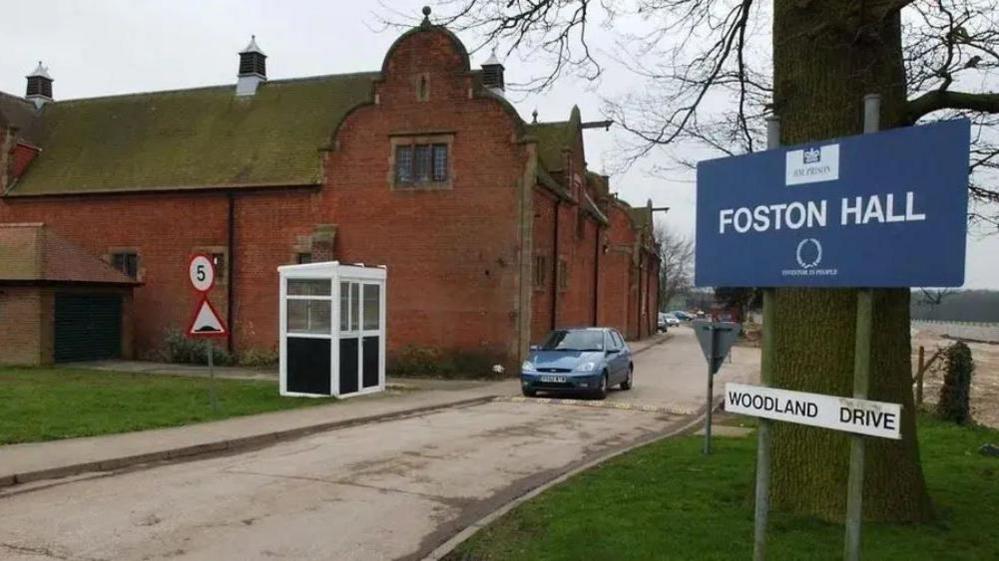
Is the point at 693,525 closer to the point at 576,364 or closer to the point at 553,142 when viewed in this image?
the point at 576,364

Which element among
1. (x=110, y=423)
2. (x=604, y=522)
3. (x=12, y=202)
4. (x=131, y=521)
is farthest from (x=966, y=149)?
(x=12, y=202)

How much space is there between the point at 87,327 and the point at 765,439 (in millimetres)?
25809

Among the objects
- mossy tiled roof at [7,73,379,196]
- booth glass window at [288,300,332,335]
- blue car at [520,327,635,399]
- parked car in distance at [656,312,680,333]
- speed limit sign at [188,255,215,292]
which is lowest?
parked car in distance at [656,312,680,333]

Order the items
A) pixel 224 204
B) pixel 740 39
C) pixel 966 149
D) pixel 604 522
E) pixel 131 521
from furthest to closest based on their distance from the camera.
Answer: pixel 224 204 < pixel 740 39 < pixel 131 521 < pixel 604 522 < pixel 966 149

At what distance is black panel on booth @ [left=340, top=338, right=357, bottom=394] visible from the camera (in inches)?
679

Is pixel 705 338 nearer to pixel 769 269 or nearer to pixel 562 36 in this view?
pixel 562 36

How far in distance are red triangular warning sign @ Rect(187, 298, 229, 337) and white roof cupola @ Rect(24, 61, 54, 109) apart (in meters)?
26.6

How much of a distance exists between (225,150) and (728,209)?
2707 cm

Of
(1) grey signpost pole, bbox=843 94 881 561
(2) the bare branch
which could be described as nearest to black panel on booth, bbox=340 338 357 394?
(2) the bare branch

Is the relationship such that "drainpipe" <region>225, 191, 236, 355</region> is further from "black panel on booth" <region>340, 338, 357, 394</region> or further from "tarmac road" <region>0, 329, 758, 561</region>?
"tarmac road" <region>0, 329, 758, 561</region>

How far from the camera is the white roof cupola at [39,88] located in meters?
35.1

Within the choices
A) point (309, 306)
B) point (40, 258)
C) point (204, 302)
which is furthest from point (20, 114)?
point (204, 302)

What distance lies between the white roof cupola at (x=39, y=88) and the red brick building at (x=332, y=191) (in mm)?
538

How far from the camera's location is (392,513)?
7688mm
